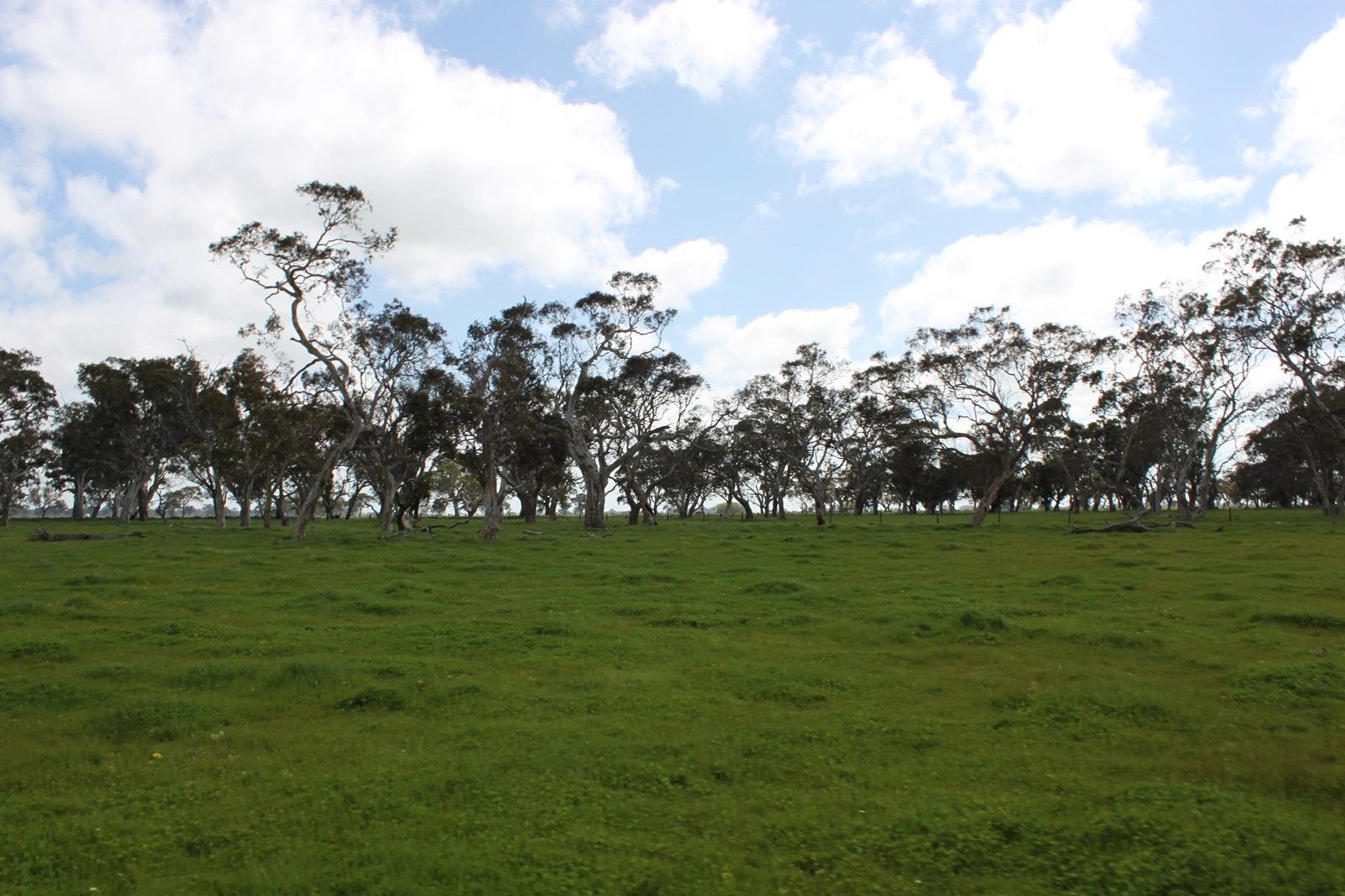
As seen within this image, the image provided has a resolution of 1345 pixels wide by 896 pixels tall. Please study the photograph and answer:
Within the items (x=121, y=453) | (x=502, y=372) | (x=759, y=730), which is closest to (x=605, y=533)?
(x=502, y=372)

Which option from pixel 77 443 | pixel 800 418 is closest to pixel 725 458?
pixel 800 418

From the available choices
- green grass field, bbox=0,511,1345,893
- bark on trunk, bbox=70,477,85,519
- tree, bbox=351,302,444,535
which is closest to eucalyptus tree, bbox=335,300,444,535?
tree, bbox=351,302,444,535

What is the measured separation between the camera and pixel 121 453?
75.4 metres

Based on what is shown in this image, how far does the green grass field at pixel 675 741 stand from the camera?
6.33 m

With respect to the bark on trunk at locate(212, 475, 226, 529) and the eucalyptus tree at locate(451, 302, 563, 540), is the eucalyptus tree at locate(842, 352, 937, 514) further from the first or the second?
the bark on trunk at locate(212, 475, 226, 529)

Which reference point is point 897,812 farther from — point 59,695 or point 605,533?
point 605,533

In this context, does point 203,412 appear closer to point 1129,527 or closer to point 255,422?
point 255,422

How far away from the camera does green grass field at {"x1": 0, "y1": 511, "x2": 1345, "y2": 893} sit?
20.8 ft

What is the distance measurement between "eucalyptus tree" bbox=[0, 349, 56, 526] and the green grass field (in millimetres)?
53007

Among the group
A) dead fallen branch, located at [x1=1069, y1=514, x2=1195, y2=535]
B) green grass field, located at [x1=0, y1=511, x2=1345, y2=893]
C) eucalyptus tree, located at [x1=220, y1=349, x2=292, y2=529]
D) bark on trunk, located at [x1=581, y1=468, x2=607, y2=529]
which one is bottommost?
green grass field, located at [x1=0, y1=511, x2=1345, y2=893]

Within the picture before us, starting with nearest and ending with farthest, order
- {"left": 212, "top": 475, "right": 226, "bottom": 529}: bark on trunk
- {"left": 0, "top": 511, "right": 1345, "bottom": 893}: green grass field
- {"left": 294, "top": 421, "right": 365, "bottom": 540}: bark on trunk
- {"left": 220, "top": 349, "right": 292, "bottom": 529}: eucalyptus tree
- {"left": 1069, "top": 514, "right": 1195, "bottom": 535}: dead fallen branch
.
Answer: {"left": 0, "top": 511, "right": 1345, "bottom": 893}: green grass field
{"left": 294, "top": 421, "right": 365, "bottom": 540}: bark on trunk
{"left": 1069, "top": 514, "right": 1195, "bottom": 535}: dead fallen branch
{"left": 220, "top": 349, "right": 292, "bottom": 529}: eucalyptus tree
{"left": 212, "top": 475, "right": 226, "bottom": 529}: bark on trunk

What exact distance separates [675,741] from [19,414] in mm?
77232

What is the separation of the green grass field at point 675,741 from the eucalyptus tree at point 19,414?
174 feet

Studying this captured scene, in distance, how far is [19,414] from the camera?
65375 millimetres
